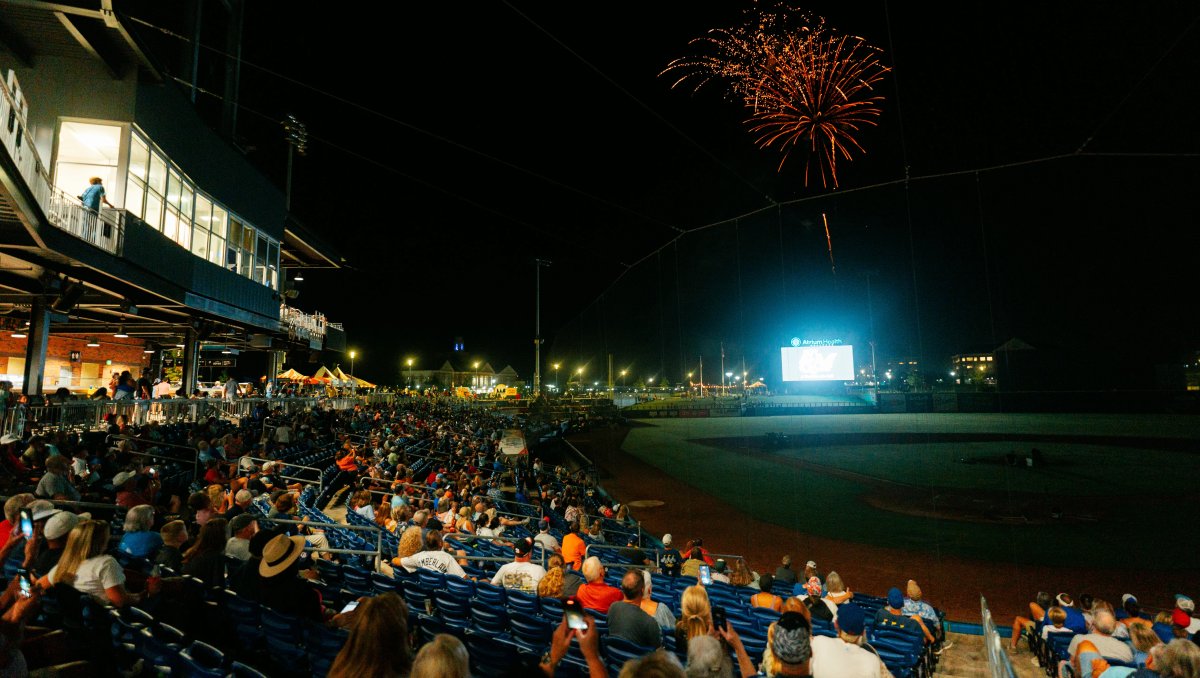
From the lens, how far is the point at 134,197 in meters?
13.5

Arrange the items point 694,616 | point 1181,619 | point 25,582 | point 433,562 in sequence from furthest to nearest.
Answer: point 1181,619 → point 433,562 → point 25,582 → point 694,616

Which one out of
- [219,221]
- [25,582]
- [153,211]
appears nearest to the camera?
[25,582]

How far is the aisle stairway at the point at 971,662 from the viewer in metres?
7.37

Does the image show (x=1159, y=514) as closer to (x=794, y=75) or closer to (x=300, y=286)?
(x=794, y=75)

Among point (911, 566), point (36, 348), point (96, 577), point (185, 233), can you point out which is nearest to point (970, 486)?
point (911, 566)

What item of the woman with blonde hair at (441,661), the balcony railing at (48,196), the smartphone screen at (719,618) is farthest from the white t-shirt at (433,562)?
the balcony railing at (48,196)

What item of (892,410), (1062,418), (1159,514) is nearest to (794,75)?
(1159,514)

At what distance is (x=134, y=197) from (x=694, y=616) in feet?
54.1

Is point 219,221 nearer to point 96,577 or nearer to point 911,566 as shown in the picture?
point 96,577

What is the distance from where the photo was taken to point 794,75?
17.0 meters

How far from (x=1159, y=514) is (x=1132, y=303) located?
206 feet

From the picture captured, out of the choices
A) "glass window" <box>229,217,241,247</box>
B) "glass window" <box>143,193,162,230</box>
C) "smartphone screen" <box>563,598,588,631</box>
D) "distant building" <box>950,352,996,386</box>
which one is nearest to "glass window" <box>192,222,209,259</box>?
"glass window" <box>229,217,241,247</box>

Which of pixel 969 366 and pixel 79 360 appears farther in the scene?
pixel 969 366

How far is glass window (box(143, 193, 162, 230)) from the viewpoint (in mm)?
14195
